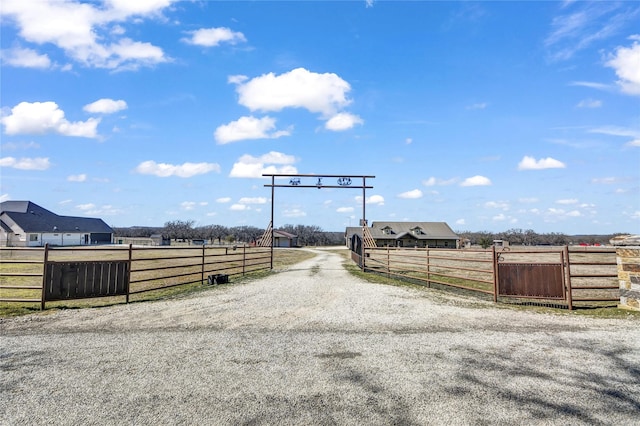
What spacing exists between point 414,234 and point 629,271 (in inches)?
2301

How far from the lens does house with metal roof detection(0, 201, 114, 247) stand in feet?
196

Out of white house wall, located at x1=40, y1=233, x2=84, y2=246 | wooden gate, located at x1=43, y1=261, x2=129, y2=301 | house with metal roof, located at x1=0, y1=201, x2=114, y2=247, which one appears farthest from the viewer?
white house wall, located at x1=40, y1=233, x2=84, y2=246

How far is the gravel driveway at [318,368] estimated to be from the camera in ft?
13.0

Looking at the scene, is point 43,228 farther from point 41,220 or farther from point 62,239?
point 62,239

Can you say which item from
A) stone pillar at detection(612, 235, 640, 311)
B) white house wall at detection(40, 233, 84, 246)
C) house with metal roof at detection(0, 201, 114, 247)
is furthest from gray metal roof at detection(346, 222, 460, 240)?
stone pillar at detection(612, 235, 640, 311)

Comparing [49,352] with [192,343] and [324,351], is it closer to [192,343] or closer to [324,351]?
[192,343]

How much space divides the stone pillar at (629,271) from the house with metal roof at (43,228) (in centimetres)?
6973

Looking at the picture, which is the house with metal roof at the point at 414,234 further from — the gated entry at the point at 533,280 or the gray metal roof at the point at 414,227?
the gated entry at the point at 533,280

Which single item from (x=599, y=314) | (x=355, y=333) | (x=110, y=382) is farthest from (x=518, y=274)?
(x=110, y=382)

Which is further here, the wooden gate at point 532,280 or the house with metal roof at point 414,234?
the house with metal roof at point 414,234

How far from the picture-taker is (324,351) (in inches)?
236

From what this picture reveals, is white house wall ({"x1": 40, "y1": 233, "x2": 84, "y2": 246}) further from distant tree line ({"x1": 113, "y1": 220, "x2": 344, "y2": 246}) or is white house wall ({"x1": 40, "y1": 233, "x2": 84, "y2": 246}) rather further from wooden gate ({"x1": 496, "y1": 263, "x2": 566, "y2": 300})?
wooden gate ({"x1": 496, "y1": 263, "x2": 566, "y2": 300})

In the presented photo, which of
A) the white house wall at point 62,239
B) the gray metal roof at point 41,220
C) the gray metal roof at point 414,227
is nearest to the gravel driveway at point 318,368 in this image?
the gray metal roof at point 414,227

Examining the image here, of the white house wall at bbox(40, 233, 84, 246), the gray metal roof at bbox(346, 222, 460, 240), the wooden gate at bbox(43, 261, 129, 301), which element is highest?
the gray metal roof at bbox(346, 222, 460, 240)
